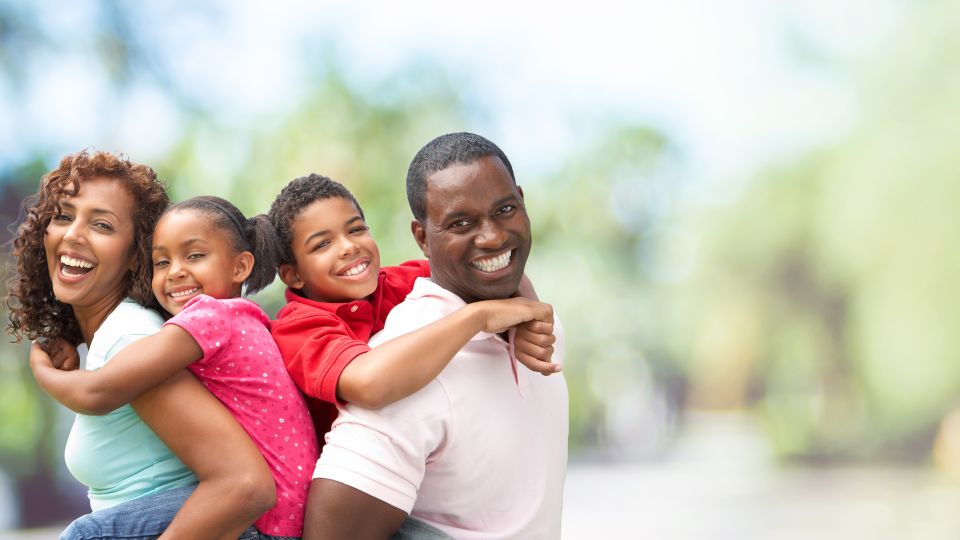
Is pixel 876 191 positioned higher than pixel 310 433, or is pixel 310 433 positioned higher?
pixel 876 191

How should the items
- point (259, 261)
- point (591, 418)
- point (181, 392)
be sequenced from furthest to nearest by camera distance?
point (591, 418) < point (259, 261) < point (181, 392)

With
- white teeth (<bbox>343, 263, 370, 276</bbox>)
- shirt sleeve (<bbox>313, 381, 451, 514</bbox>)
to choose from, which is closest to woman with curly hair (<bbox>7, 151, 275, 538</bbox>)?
shirt sleeve (<bbox>313, 381, 451, 514</bbox>)

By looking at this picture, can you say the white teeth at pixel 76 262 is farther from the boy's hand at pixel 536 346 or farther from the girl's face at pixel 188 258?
the boy's hand at pixel 536 346

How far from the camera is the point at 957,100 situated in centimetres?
823

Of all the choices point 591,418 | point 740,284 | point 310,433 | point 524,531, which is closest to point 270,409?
point 310,433

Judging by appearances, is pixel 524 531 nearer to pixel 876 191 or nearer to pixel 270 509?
pixel 270 509

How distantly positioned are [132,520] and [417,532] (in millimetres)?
424

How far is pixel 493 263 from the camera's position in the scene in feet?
5.32

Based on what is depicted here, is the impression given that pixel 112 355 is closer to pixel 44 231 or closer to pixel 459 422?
pixel 44 231

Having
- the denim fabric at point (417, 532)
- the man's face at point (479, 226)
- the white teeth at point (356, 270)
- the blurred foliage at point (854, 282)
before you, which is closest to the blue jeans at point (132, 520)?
the denim fabric at point (417, 532)

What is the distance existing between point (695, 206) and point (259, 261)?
686 centimetres

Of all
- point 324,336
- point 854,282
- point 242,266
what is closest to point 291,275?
point 242,266

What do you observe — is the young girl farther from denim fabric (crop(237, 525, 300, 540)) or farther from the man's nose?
the man's nose

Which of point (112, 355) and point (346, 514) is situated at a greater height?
point (112, 355)
